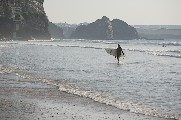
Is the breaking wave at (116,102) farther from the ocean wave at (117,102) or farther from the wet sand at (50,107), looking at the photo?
the wet sand at (50,107)

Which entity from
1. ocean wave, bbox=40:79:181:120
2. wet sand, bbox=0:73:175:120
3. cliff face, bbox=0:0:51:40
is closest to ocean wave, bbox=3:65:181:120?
ocean wave, bbox=40:79:181:120

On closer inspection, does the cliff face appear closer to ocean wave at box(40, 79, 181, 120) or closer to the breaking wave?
the breaking wave

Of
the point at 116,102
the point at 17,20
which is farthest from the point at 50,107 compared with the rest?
the point at 17,20

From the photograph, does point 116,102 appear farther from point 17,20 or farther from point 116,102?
point 17,20

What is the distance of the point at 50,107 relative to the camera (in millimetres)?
15117

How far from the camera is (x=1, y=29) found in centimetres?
16625

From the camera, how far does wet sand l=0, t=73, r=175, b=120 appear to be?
13.4 metres

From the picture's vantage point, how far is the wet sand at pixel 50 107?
13.4 metres

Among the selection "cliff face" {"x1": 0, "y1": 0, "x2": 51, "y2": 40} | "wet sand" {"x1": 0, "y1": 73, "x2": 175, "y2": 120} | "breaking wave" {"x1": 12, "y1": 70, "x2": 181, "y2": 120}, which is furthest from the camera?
"cliff face" {"x1": 0, "y1": 0, "x2": 51, "y2": 40}

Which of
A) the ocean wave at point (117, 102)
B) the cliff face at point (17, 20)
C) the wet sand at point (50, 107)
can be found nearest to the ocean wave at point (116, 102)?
the ocean wave at point (117, 102)

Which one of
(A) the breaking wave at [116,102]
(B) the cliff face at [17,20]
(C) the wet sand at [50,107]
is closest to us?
(C) the wet sand at [50,107]

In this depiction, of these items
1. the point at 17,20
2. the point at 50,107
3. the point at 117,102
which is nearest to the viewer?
the point at 50,107

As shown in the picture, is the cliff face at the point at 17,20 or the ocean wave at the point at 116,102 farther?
the cliff face at the point at 17,20

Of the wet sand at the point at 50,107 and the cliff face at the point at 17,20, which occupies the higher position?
the cliff face at the point at 17,20
